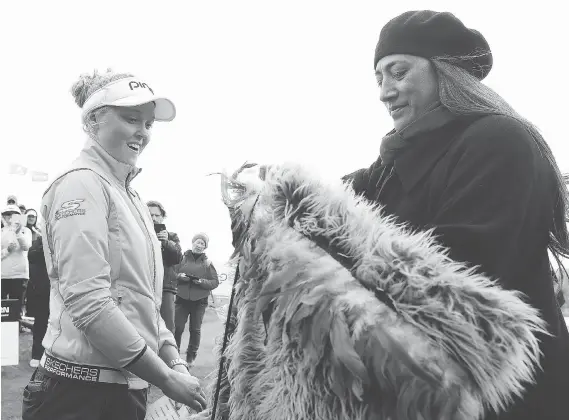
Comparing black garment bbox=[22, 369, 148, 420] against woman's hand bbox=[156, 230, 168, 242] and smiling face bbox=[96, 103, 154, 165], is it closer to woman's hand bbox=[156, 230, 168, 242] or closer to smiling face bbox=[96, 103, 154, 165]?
smiling face bbox=[96, 103, 154, 165]

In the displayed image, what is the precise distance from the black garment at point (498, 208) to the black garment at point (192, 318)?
17.3 feet

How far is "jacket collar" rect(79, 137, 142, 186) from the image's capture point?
167cm

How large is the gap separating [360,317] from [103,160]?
1131mm

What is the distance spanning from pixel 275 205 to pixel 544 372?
23.3 inches

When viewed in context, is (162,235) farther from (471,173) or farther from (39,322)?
(471,173)

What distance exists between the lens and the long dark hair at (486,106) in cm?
110

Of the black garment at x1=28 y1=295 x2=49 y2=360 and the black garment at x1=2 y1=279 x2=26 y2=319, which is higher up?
the black garment at x1=28 y1=295 x2=49 y2=360

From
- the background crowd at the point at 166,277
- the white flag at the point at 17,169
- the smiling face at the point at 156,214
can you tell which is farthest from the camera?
the white flag at the point at 17,169

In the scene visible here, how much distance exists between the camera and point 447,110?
115 centimetres

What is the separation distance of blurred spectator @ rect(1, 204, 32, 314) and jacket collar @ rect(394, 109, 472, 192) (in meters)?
6.23

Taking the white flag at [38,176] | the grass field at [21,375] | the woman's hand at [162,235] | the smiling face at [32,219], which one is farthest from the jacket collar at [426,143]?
the white flag at [38,176]

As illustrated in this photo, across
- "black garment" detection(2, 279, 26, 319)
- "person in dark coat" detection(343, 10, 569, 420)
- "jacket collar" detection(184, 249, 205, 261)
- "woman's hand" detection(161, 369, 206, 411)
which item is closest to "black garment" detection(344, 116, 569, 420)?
"person in dark coat" detection(343, 10, 569, 420)

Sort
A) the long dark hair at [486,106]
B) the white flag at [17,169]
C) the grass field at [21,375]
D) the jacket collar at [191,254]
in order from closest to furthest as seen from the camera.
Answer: the long dark hair at [486,106], the grass field at [21,375], the jacket collar at [191,254], the white flag at [17,169]

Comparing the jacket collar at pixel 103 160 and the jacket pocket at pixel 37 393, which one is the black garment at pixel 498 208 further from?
the jacket pocket at pixel 37 393
